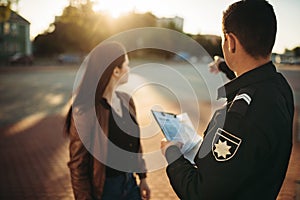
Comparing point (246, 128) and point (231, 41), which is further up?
point (231, 41)

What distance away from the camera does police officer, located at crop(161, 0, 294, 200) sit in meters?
1.11

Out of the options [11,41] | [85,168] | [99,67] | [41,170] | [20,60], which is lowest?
[20,60]

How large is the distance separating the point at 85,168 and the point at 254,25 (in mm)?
1445

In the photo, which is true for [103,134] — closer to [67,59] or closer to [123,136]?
[123,136]

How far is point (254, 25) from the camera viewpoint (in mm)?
1220

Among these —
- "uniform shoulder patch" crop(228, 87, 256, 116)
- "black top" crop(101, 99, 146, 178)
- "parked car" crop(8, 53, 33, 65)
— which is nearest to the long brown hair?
"black top" crop(101, 99, 146, 178)

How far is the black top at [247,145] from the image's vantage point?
1.11 m

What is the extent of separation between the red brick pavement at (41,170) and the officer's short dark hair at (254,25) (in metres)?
3.25

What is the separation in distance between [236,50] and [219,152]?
442 mm

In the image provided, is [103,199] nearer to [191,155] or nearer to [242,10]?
[191,155]

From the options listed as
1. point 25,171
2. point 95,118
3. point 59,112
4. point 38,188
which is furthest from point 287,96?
point 59,112

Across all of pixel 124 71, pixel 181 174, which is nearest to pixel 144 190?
pixel 124 71

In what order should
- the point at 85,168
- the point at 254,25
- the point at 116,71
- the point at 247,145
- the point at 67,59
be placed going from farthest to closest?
the point at 67,59
the point at 116,71
the point at 85,168
the point at 254,25
the point at 247,145

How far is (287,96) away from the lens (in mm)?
1272
